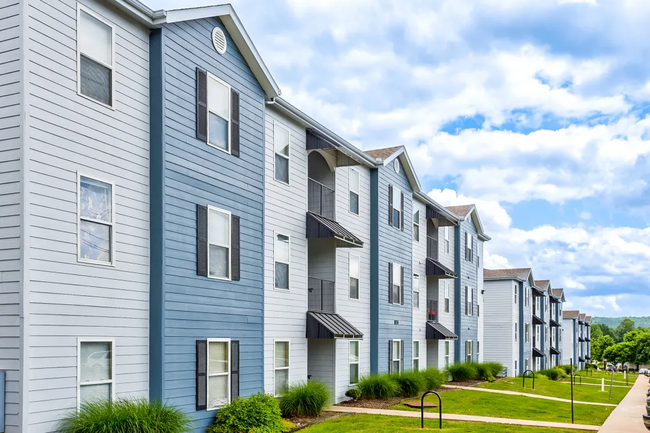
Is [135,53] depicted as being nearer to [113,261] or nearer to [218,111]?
[218,111]

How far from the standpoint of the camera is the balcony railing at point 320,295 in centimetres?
2262

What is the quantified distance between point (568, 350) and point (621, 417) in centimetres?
6961

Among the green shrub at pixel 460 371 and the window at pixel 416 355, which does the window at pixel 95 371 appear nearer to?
the window at pixel 416 355

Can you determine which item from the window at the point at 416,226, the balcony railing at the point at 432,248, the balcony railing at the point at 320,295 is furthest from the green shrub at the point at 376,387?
the balcony railing at the point at 432,248

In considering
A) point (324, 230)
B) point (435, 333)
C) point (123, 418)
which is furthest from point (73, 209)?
point (435, 333)

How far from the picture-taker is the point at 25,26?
37.1 ft

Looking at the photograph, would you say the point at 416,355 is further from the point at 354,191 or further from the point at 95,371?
the point at 95,371

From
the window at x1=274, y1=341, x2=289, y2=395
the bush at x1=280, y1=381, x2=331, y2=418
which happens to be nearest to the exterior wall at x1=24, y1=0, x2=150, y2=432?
the bush at x1=280, y1=381, x2=331, y2=418

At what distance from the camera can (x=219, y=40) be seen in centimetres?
1656

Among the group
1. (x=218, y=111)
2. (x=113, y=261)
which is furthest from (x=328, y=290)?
(x=113, y=261)

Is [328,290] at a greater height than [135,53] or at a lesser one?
lesser

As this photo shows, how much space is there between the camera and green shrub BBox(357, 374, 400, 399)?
2423 cm

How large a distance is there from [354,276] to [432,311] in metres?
11.0

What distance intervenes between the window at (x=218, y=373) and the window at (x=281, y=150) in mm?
5803
